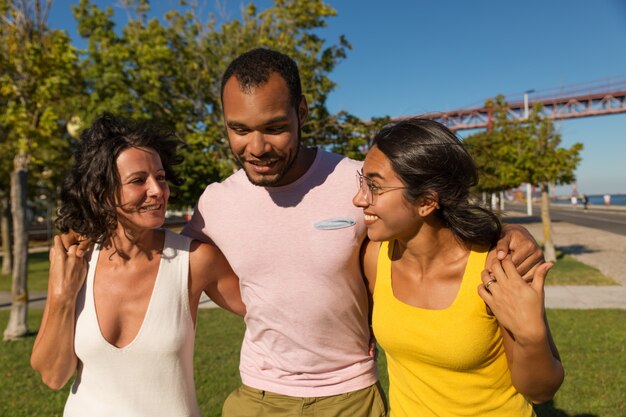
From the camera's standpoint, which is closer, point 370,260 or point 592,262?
point 370,260

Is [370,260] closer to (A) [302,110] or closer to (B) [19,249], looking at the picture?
(A) [302,110]

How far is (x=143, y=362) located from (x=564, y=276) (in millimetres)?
12479

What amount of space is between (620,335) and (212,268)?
6825mm

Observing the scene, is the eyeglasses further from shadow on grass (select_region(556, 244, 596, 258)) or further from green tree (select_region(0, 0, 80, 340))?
shadow on grass (select_region(556, 244, 596, 258))

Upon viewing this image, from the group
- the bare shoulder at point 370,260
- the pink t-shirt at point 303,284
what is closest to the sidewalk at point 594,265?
the bare shoulder at point 370,260

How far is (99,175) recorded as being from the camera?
8.06 feet

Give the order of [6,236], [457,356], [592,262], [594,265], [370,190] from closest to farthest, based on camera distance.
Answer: [457,356] → [370,190] → [594,265] → [592,262] → [6,236]

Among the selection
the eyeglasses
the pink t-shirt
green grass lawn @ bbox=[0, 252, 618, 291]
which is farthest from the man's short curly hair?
green grass lawn @ bbox=[0, 252, 618, 291]

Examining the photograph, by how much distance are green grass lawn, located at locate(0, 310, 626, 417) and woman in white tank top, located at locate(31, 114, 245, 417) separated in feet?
9.27

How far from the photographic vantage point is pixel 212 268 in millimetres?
2646

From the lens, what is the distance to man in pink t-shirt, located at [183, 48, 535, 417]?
95.3 inches

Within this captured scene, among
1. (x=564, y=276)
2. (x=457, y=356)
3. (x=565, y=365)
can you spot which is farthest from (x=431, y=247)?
(x=564, y=276)

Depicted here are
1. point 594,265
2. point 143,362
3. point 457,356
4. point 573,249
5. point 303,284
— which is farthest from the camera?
point 573,249

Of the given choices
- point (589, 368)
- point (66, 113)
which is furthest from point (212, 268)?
point (66, 113)
